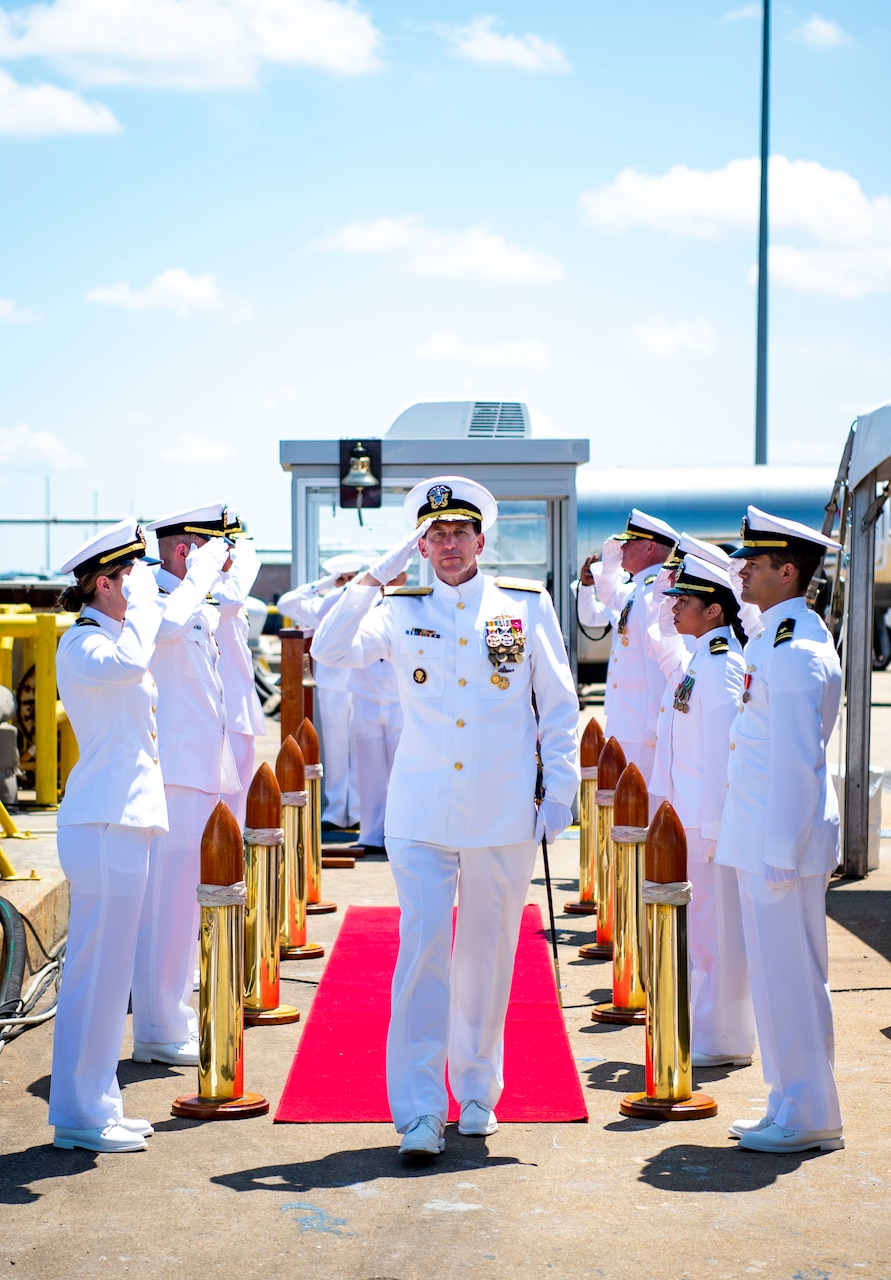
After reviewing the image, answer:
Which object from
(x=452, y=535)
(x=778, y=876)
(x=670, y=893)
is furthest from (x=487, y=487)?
(x=778, y=876)

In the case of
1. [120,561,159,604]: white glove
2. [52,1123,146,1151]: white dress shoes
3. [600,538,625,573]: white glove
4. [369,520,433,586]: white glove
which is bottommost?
[52,1123,146,1151]: white dress shoes

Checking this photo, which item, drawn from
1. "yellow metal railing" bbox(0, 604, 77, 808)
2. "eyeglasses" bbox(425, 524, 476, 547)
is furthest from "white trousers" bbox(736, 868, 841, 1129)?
"yellow metal railing" bbox(0, 604, 77, 808)

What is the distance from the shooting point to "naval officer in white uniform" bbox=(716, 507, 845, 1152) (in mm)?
4668

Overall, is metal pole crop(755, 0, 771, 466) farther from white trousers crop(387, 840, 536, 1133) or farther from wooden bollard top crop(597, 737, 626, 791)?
white trousers crop(387, 840, 536, 1133)

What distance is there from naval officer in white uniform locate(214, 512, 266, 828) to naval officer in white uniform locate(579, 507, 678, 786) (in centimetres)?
217

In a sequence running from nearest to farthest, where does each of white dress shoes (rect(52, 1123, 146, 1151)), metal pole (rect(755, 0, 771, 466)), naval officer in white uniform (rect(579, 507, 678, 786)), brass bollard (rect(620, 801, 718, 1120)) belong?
white dress shoes (rect(52, 1123, 146, 1151)) < brass bollard (rect(620, 801, 718, 1120)) < naval officer in white uniform (rect(579, 507, 678, 786)) < metal pole (rect(755, 0, 771, 466))

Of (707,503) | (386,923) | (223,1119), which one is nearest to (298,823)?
(386,923)

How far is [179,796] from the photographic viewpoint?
19.8 feet

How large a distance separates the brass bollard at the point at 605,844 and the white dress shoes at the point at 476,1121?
2649mm

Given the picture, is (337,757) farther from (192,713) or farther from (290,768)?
(192,713)

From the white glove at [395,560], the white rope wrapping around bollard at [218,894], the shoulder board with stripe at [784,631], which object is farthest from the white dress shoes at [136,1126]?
the shoulder board with stripe at [784,631]

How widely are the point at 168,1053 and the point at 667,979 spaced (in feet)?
6.64

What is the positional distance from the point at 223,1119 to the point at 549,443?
7.55 metres

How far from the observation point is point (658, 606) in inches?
307
